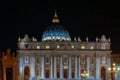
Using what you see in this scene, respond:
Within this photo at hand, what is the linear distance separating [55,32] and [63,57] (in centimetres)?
1173

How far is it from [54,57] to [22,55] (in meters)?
6.19

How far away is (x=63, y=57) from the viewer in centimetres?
11775

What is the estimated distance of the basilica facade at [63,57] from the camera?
117 metres

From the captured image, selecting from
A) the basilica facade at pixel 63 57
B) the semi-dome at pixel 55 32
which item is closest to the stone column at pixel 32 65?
the basilica facade at pixel 63 57

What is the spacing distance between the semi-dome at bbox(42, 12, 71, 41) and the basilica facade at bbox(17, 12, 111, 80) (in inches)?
303

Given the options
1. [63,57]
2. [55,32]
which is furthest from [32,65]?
[55,32]

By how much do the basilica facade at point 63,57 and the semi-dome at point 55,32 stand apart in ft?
25.3

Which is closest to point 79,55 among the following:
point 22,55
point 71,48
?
point 71,48

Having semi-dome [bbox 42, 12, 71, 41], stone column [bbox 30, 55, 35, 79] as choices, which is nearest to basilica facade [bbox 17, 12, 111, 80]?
→ stone column [bbox 30, 55, 35, 79]

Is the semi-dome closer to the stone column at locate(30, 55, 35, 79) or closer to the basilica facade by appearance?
the basilica facade

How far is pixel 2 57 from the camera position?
384 feet

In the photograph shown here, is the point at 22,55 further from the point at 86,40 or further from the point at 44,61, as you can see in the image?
the point at 86,40

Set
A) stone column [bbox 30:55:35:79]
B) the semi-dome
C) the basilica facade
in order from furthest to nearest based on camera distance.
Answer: the semi-dome
the basilica facade
stone column [bbox 30:55:35:79]

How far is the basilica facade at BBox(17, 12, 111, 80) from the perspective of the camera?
384 feet
